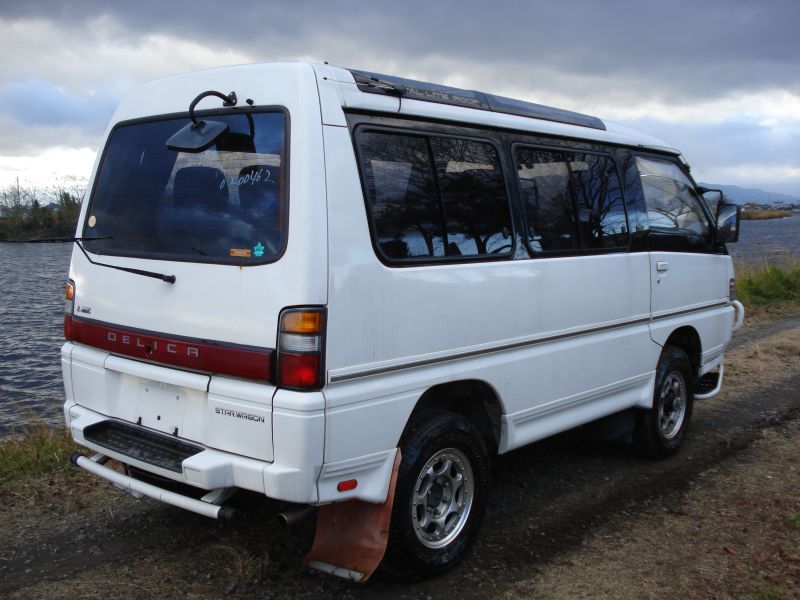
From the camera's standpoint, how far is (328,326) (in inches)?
124

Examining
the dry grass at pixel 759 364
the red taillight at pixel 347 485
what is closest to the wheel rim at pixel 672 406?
the dry grass at pixel 759 364

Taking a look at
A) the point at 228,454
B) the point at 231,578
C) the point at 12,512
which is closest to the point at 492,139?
the point at 228,454

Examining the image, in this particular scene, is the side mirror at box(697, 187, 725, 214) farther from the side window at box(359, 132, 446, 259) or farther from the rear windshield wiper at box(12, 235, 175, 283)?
the rear windshield wiper at box(12, 235, 175, 283)

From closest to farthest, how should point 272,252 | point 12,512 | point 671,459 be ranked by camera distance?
point 272,252, point 12,512, point 671,459

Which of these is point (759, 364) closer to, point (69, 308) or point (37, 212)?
point (69, 308)

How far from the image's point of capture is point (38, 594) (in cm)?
364

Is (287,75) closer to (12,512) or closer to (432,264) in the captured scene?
(432,264)

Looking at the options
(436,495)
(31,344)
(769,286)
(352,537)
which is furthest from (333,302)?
(769,286)

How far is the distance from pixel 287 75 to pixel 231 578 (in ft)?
8.12

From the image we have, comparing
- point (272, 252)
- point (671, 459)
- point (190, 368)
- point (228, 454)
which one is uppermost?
point (272, 252)

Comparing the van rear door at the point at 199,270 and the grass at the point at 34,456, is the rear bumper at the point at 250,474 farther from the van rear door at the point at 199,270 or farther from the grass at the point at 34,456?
the grass at the point at 34,456

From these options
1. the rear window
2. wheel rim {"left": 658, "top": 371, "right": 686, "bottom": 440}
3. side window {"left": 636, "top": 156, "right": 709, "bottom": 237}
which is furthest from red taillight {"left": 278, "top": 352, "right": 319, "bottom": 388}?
wheel rim {"left": 658, "top": 371, "right": 686, "bottom": 440}

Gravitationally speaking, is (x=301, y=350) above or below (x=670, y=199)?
below

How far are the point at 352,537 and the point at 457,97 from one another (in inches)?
92.2
